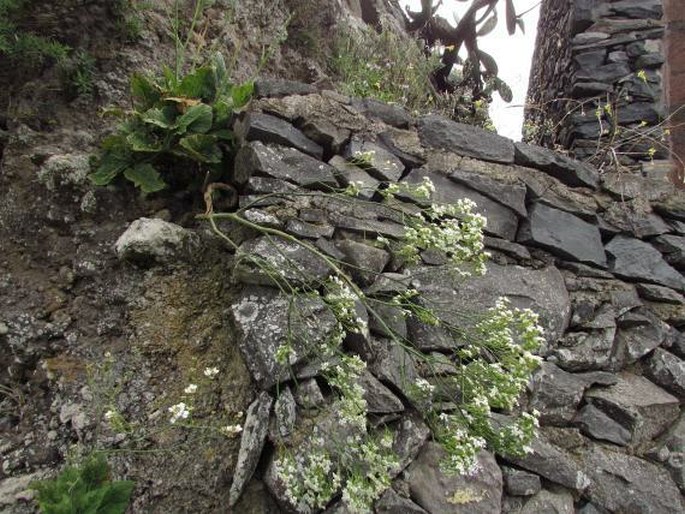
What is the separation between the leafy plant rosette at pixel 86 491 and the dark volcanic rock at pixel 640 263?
2547 mm

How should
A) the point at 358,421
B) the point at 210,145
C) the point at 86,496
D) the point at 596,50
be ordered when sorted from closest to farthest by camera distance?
the point at 86,496, the point at 358,421, the point at 210,145, the point at 596,50

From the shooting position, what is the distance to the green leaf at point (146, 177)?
2.52 m

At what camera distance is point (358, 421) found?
1797mm

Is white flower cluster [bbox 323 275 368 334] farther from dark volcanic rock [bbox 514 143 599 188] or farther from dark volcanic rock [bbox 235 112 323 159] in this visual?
dark volcanic rock [bbox 514 143 599 188]

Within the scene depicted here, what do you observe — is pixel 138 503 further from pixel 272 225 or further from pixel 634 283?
pixel 634 283

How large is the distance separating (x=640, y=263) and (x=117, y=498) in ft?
8.98

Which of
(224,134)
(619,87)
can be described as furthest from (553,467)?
(619,87)

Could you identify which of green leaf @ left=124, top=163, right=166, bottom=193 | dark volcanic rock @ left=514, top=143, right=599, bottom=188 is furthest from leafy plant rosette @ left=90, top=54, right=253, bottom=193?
dark volcanic rock @ left=514, top=143, right=599, bottom=188

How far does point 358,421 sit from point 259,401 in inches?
15.4

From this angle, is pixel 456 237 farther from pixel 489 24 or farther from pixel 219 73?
pixel 489 24

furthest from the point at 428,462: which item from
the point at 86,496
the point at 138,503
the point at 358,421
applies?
the point at 86,496

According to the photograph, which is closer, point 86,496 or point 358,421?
point 86,496

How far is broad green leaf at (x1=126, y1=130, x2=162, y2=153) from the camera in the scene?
2.49m

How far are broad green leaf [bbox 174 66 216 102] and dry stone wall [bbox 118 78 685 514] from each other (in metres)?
0.24
